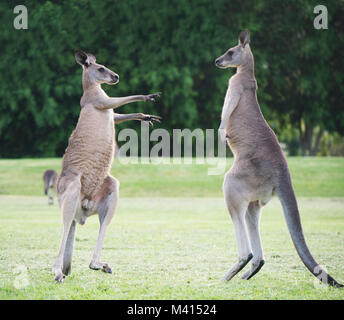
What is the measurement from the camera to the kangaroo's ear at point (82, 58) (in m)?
6.21

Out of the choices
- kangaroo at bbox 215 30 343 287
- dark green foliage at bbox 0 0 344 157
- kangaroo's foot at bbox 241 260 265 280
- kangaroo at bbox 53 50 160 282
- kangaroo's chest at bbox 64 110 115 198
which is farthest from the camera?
dark green foliage at bbox 0 0 344 157

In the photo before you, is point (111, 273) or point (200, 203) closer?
point (111, 273)

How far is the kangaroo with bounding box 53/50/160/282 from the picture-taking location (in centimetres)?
565

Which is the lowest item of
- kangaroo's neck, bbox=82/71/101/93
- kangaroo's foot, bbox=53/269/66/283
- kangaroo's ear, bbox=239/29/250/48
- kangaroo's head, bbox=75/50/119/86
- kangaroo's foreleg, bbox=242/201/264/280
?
kangaroo's foot, bbox=53/269/66/283

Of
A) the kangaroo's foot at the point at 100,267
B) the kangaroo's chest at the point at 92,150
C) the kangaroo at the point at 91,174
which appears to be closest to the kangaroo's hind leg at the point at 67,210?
the kangaroo at the point at 91,174

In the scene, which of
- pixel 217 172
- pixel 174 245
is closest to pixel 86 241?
pixel 174 245

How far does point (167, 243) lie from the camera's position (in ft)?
26.9

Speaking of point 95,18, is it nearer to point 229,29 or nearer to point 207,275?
point 229,29

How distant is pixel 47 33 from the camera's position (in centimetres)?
2584

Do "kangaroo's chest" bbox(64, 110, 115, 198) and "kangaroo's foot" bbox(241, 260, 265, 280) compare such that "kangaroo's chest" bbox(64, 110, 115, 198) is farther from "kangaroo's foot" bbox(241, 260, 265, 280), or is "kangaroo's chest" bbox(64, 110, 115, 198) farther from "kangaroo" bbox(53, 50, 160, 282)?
"kangaroo's foot" bbox(241, 260, 265, 280)

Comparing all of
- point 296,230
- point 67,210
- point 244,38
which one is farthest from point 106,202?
point 244,38

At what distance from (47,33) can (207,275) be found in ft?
71.6

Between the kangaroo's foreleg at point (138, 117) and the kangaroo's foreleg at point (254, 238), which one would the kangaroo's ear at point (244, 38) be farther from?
the kangaroo's foreleg at point (254, 238)

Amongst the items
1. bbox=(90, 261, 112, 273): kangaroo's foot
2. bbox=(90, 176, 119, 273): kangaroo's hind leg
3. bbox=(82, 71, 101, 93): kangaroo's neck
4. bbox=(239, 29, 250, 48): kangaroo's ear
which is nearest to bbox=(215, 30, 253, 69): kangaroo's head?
bbox=(239, 29, 250, 48): kangaroo's ear
